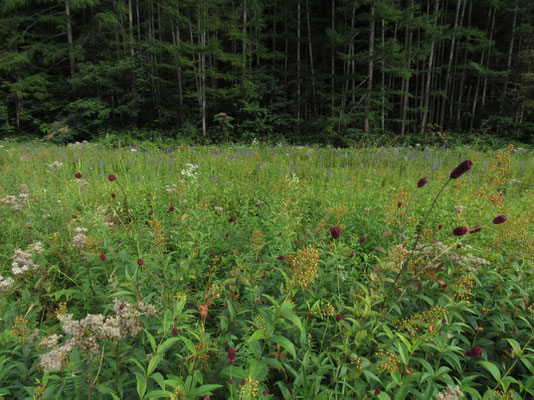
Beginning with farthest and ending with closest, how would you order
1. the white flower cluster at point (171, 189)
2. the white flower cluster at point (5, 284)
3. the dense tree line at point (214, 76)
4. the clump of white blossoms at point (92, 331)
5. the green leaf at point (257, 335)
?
the dense tree line at point (214, 76)
the white flower cluster at point (171, 189)
the white flower cluster at point (5, 284)
the green leaf at point (257, 335)
the clump of white blossoms at point (92, 331)

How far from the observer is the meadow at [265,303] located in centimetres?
105

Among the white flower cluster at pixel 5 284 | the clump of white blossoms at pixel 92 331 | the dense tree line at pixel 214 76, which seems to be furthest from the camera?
the dense tree line at pixel 214 76

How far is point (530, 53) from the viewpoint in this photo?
15.3m

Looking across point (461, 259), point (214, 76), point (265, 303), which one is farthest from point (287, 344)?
point (214, 76)

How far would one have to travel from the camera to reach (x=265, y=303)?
5.15 feet

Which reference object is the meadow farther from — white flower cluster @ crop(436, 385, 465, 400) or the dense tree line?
the dense tree line

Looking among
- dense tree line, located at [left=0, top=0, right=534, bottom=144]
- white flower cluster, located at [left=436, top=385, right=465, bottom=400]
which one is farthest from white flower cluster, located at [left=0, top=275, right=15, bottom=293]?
dense tree line, located at [left=0, top=0, right=534, bottom=144]

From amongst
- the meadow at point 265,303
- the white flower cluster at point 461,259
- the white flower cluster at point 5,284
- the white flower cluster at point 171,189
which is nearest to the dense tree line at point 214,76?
the white flower cluster at point 171,189

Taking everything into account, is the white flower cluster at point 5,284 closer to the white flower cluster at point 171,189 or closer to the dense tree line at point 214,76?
the white flower cluster at point 171,189

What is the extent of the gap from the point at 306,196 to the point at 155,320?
235 centimetres

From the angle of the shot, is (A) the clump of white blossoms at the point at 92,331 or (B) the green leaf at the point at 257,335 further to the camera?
(B) the green leaf at the point at 257,335

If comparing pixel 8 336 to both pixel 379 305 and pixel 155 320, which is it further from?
pixel 379 305

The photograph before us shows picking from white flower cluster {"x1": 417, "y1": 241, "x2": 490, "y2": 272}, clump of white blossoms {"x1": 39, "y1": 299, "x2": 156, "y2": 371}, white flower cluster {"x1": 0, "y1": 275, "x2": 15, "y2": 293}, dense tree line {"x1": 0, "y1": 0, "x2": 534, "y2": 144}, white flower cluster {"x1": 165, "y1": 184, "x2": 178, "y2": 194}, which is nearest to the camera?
clump of white blossoms {"x1": 39, "y1": 299, "x2": 156, "y2": 371}

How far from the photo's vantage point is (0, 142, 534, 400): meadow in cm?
105
